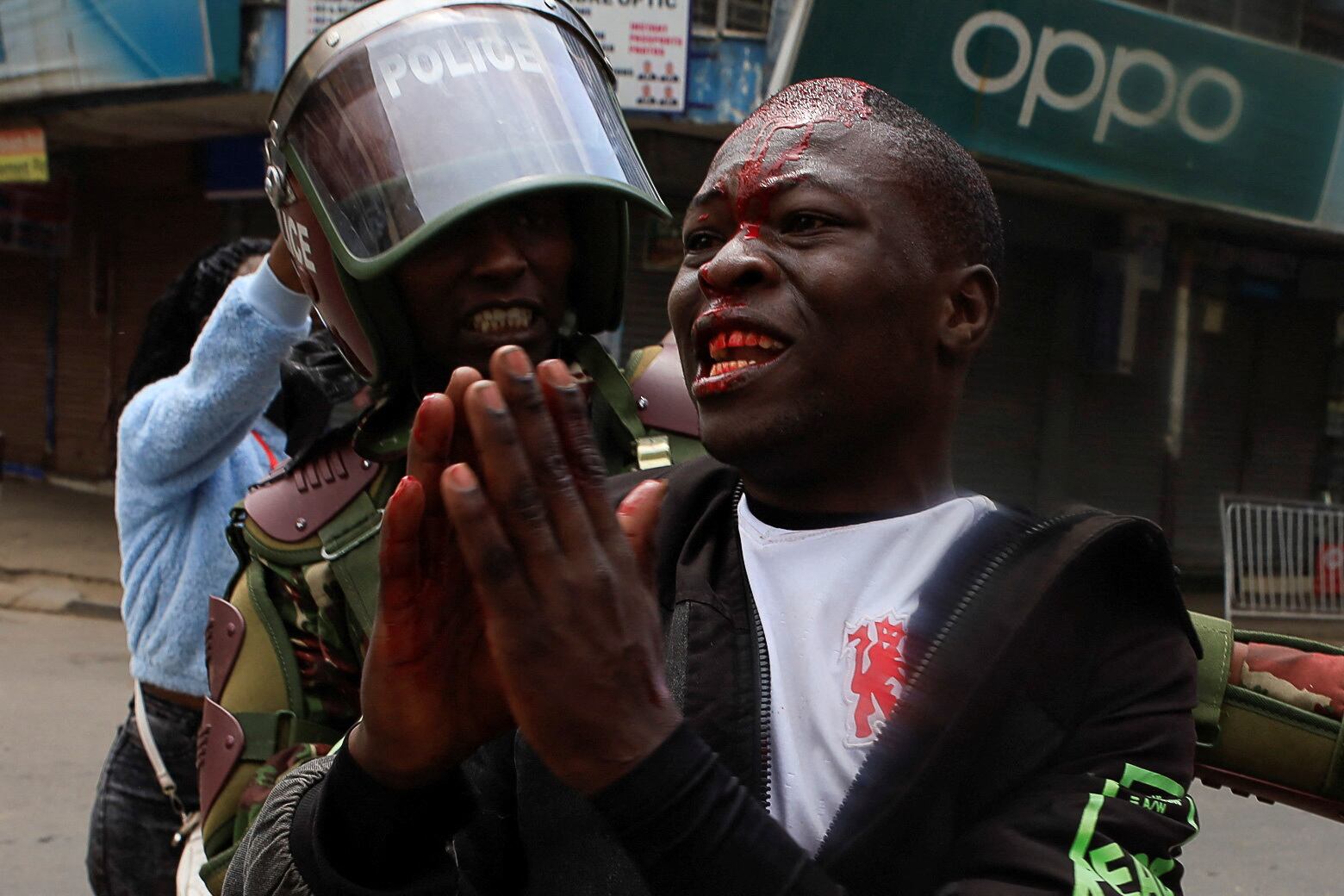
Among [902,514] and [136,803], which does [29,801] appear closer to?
[136,803]

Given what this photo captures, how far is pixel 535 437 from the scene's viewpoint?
84cm

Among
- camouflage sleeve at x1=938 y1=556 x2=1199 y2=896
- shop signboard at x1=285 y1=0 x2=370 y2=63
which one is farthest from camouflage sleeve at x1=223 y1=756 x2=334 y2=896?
shop signboard at x1=285 y1=0 x2=370 y2=63

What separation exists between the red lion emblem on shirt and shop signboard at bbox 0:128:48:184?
1063 cm

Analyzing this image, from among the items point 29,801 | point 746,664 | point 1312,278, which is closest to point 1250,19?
point 1312,278

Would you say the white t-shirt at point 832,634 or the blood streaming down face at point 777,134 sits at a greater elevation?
the blood streaming down face at point 777,134

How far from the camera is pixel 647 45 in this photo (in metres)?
8.15

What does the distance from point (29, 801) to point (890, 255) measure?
4.85 m

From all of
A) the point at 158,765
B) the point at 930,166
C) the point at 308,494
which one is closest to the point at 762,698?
the point at 930,166

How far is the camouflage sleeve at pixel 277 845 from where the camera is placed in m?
1.19

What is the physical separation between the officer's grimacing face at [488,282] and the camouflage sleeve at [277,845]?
585 mm

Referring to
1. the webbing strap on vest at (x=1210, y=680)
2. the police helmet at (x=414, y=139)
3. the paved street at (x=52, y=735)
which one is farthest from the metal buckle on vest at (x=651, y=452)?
the paved street at (x=52, y=735)

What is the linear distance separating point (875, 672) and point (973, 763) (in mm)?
120

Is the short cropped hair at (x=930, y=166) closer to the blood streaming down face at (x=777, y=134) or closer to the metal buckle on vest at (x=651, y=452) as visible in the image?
the blood streaming down face at (x=777, y=134)

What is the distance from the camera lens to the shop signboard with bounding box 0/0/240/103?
8.39 meters
